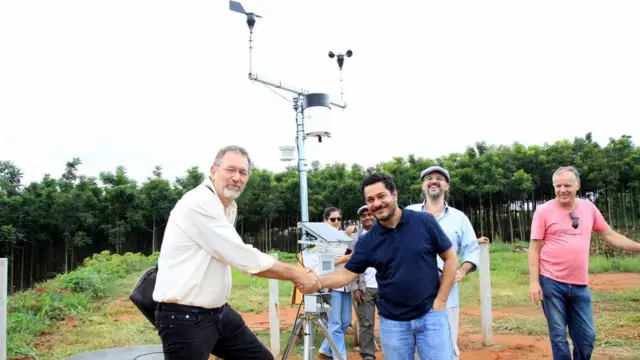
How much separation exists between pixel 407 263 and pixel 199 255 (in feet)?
3.41

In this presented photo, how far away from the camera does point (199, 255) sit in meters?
2.33

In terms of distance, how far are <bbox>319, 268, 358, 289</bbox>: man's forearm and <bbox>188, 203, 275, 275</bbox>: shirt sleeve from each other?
1.87 ft

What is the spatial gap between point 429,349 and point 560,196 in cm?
173

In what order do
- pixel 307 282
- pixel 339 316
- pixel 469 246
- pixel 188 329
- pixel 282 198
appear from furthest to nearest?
pixel 282 198 → pixel 339 316 → pixel 469 246 → pixel 307 282 → pixel 188 329

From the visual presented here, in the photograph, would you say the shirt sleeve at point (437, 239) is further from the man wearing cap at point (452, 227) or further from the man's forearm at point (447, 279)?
the man wearing cap at point (452, 227)

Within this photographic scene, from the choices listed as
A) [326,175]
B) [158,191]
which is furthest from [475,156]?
[158,191]

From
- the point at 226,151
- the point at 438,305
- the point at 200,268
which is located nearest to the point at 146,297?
the point at 200,268

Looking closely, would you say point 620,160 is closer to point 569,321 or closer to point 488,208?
point 488,208

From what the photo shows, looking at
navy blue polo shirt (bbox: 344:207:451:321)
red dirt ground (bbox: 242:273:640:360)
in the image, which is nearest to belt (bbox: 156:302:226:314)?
navy blue polo shirt (bbox: 344:207:451:321)

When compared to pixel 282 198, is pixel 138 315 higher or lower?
lower

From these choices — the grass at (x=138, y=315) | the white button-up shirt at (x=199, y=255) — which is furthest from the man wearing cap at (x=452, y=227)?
the grass at (x=138, y=315)

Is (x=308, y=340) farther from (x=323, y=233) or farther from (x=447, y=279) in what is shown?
(x=447, y=279)

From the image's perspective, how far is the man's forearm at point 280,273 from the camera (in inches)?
100.0

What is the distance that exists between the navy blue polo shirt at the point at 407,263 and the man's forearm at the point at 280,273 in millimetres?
442
